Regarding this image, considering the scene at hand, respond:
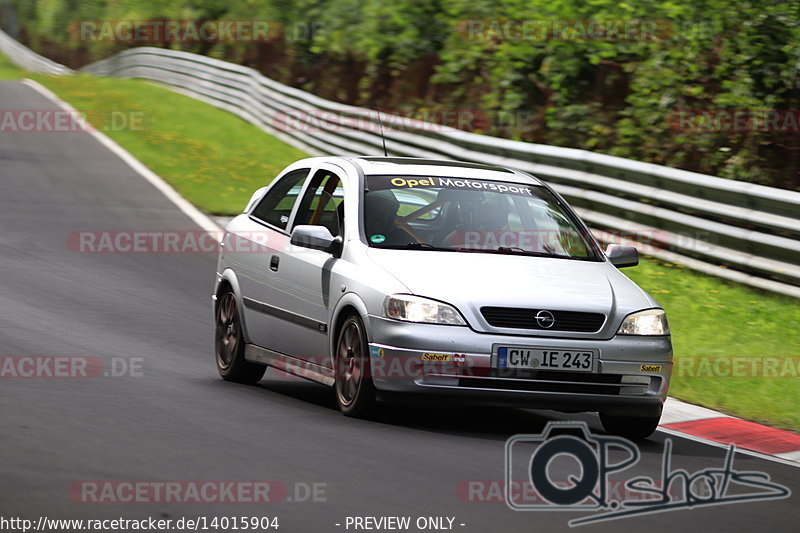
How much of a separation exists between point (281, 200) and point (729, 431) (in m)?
3.44

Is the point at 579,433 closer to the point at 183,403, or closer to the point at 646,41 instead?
the point at 183,403

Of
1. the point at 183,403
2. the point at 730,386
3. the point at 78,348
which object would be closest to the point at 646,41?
the point at 730,386

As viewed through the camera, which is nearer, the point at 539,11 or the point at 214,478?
the point at 214,478

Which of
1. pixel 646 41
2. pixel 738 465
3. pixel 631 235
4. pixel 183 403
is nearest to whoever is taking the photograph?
pixel 738 465

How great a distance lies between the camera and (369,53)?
28.5m

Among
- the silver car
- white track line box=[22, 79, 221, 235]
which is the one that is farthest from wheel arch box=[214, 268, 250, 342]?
white track line box=[22, 79, 221, 235]

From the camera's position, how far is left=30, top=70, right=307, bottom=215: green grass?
20578 millimetres

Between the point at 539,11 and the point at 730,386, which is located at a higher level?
the point at 539,11

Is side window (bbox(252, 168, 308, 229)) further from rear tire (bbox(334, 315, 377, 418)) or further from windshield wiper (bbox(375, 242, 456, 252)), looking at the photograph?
rear tire (bbox(334, 315, 377, 418))

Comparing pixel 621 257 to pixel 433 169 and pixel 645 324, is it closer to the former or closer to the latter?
pixel 645 324

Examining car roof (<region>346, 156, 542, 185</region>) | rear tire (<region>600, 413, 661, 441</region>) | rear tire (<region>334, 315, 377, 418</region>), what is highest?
car roof (<region>346, 156, 542, 185</region>)

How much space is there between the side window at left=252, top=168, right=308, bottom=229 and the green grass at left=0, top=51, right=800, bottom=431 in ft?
10.3

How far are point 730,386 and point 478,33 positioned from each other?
1345 centimetres

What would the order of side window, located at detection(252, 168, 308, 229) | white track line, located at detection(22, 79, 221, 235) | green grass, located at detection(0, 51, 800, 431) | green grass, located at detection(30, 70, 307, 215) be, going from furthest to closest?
1. green grass, located at detection(30, 70, 307, 215)
2. white track line, located at detection(22, 79, 221, 235)
3. green grass, located at detection(0, 51, 800, 431)
4. side window, located at detection(252, 168, 308, 229)
